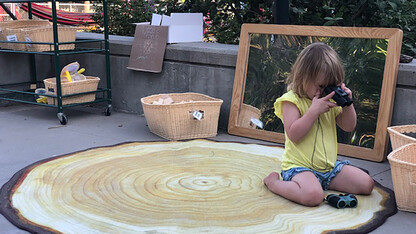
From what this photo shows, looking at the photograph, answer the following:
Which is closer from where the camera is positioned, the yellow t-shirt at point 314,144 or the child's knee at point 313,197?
the child's knee at point 313,197

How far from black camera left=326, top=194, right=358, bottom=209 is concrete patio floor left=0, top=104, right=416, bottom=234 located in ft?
0.65

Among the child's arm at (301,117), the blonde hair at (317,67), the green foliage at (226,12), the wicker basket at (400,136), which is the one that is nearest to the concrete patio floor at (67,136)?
the wicker basket at (400,136)

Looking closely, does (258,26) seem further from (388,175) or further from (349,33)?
(388,175)

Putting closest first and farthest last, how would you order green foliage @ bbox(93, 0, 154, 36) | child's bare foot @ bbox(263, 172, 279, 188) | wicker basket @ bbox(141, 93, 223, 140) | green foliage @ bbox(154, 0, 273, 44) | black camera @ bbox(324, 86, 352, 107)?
black camera @ bbox(324, 86, 352, 107) → child's bare foot @ bbox(263, 172, 279, 188) → wicker basket @ bbox(141, 93, 223, 140) → green foliage @ bbox(154, 0, 273, 44) → green foliage @ bbox(93, 0, 154, 36)

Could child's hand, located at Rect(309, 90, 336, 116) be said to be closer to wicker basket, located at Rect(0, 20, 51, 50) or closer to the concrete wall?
the concrete wall

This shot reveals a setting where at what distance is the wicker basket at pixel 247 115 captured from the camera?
13.3ft

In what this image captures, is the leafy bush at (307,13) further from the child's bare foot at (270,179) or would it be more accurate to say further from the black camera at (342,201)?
the black camera at (342,201)

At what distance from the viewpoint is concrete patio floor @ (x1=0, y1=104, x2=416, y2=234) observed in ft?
10.4

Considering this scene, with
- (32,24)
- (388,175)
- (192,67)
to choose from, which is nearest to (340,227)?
(388,175)

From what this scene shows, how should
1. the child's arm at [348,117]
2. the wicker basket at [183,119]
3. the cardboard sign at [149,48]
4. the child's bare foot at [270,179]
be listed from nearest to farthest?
1. the child's arm at [348,117]
2. the child's bare foot at [270,179]
3. the wicker basket at [183,119]
4. the cardboard sign at [149,48]

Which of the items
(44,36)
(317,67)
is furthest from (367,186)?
(44,36)

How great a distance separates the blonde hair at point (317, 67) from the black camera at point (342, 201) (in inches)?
23.5

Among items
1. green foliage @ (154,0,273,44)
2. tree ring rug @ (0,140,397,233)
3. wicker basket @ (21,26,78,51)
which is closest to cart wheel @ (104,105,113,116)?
wicker basket @ (21,26,78,51)

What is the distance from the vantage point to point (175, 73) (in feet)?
15.2
